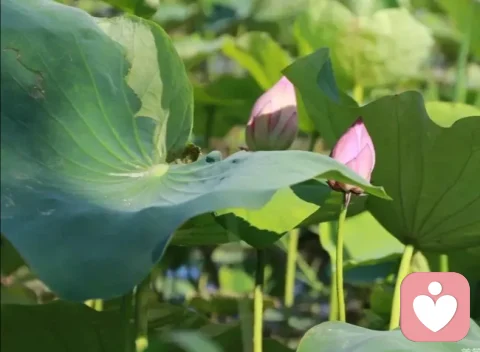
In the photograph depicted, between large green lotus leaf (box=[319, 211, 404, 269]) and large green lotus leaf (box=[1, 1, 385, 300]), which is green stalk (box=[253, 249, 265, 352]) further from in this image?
large green lotus leaf (box=[319, 211, 404, 269])

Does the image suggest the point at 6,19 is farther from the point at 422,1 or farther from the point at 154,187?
the point at 422,1

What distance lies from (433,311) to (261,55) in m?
Result: 0.46

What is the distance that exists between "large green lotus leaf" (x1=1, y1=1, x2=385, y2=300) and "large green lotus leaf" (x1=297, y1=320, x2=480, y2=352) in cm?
8

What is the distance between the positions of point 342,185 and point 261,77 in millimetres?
453

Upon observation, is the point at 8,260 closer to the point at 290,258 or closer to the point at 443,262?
the point at 290,258

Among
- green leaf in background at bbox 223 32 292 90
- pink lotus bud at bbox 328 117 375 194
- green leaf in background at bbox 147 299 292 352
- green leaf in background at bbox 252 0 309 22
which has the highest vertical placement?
green leaf in background at bbox 252 0 309 22

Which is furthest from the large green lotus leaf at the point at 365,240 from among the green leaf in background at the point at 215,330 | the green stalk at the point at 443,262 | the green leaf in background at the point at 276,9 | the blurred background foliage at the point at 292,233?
the green leaf in background at the point at 276,9

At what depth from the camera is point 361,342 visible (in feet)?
1.43

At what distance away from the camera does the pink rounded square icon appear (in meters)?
0.46

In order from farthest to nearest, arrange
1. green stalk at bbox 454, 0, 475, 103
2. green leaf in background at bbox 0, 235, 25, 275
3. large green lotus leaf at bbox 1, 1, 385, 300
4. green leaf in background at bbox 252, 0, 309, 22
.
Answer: green leaf in background at bbox 252, 0, 309, 22, green stalk at bbox 454, 0, 475, 103, green leaf in background at bbox 0, 235, 25, 275, large green lotus leaf at bbox 1, 1, 385, 300

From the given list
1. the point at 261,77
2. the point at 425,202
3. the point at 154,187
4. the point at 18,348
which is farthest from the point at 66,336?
the point at 261,77

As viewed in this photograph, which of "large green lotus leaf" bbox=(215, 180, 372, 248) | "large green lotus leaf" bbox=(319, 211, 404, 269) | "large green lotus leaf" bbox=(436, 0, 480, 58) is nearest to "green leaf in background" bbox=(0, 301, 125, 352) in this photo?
"large green lotus leaf" bbox=(215, 180, 372, 248)

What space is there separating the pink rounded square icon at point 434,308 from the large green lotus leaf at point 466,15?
548mm

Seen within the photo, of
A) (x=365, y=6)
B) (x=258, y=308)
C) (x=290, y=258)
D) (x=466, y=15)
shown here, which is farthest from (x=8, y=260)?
(x=466, y=15)
